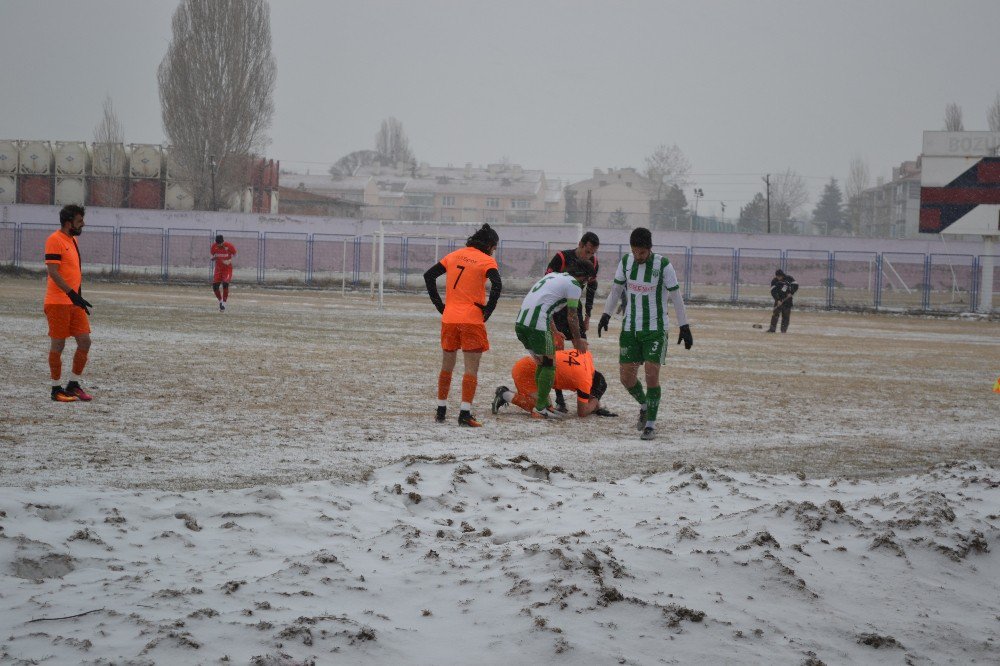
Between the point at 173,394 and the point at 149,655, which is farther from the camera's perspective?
the point at 173,394

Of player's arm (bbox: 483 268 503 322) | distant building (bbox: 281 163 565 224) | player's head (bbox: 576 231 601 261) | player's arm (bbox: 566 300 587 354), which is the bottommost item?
player's arm (bbox: 566 300 587 354)

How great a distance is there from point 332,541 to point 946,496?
12.2 feet

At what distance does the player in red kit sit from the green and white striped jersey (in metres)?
18.6

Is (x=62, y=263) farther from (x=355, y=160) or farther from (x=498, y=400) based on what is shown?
(x=355, y=160)

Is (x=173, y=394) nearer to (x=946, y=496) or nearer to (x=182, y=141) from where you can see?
(x=946, y=496)

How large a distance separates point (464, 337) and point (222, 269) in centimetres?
1881

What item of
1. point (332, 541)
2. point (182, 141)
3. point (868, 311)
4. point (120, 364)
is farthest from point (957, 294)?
point (332, 541)

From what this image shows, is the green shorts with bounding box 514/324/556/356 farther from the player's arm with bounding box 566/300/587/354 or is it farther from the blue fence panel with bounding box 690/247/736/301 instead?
the blue fence panel with bounding box 690/247/736/301

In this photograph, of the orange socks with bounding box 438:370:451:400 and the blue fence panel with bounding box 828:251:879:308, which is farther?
the blue fence panel with bounding box 828:251:879:308

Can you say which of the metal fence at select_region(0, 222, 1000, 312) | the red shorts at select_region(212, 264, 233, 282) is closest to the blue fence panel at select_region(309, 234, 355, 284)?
the metal fence at select_region(0, 222, 1000, 312)

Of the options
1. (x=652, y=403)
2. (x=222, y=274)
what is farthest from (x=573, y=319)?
(x=222, y=274)

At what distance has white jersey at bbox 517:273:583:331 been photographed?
10.4 meters

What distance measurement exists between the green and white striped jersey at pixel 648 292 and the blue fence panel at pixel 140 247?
44.7 meters

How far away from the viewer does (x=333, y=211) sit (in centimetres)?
8194
